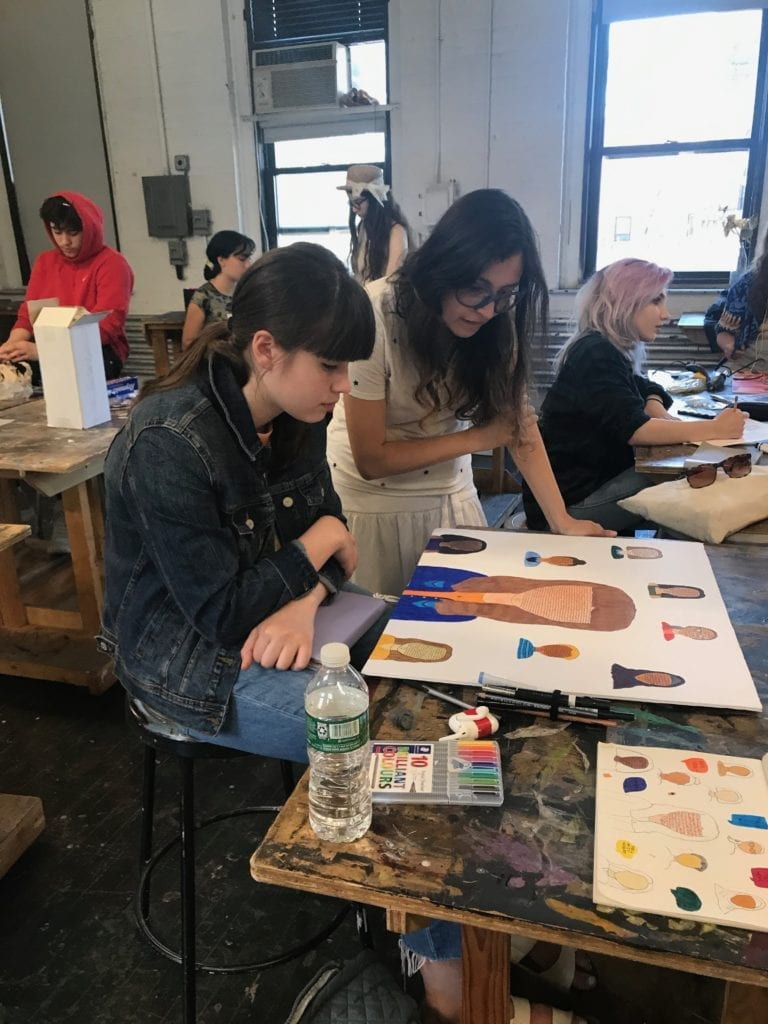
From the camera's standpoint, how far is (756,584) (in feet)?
4.16

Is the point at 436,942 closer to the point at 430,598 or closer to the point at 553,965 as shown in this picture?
the point at 553,965

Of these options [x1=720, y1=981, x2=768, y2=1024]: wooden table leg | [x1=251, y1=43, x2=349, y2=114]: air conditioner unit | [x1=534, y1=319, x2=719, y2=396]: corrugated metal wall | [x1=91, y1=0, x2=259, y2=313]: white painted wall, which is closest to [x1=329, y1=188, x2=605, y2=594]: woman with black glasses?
[x1=720, y1=981, x2=768, y2=1024]: wooden table leg

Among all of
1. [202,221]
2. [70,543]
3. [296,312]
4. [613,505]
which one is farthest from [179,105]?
[296,312]

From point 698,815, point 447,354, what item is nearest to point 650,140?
point 447,354

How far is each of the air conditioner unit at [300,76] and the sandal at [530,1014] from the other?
4870 millimetres

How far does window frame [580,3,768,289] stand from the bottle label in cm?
438

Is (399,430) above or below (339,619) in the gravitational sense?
above

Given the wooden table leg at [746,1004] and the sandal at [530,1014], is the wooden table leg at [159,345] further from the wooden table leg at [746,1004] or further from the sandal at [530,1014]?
the wooden table leg at [746,1004]

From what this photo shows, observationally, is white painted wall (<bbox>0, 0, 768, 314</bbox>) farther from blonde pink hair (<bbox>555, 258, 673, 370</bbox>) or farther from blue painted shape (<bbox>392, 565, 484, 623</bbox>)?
blue painted shape (<bbox>392, 565, 484, 623</bbox>)

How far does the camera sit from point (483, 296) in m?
1.49

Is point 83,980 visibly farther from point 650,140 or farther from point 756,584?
point 650,140

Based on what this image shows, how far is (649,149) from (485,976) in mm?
4607

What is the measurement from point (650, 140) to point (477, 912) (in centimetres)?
466

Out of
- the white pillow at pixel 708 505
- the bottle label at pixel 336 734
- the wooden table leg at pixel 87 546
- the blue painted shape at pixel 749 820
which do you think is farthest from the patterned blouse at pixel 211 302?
the blue painted shape at pixel 749 820
